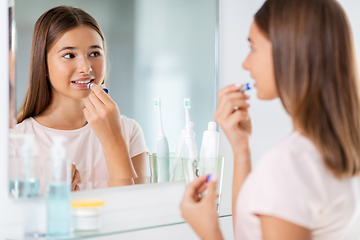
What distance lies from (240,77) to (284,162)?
0.70 m

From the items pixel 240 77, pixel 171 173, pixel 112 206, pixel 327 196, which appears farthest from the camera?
pixel 240 77

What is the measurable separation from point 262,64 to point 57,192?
1.49ft

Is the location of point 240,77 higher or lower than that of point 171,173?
higher

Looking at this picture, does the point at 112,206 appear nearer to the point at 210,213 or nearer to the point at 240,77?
the point at 210,213

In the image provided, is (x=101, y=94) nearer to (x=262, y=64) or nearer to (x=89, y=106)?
(x=89, y=106)

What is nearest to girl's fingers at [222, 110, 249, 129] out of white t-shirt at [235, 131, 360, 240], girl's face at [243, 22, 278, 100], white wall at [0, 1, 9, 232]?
girl's face at [243, 22, 278, 100]

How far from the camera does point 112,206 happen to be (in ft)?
3.03

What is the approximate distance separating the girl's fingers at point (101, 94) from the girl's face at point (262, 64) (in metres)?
0.36

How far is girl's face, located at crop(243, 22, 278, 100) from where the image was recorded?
27.8 inches

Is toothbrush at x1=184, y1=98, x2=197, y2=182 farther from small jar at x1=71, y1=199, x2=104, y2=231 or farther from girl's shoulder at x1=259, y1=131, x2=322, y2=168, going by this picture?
girl's shoulder at x1=259, y1=131, x2=322, y2=168

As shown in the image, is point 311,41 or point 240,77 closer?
point 311,41

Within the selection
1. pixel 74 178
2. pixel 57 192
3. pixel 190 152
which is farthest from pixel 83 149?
pixel 190 152

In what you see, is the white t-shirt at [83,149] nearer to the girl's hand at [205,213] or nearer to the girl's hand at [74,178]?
the girl's hand at [74,178]

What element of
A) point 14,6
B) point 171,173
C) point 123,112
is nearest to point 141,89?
point 123,112
